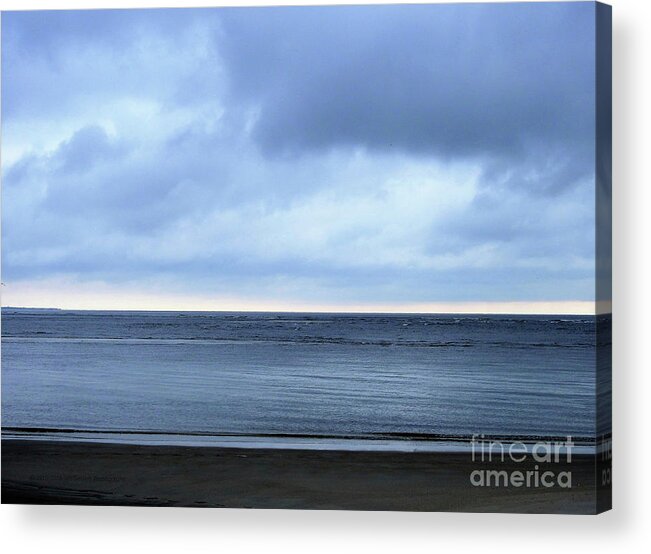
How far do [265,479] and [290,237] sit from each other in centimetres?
158

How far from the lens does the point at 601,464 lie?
684cm

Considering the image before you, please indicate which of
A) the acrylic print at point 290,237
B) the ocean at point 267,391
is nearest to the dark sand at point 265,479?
the acrylic print at point 290,237

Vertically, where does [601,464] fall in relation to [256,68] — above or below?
below

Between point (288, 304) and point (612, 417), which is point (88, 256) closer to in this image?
point (288, 304)

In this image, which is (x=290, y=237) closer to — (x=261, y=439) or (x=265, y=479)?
(x=261, y=439)

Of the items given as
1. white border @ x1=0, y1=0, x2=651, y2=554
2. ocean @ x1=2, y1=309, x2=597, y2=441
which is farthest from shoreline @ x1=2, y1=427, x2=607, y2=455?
white border @ x1=0, y1=0, x2=651, y2=554

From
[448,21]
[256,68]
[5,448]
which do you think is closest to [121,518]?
[5,448]

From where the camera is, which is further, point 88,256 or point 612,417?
point 88,256

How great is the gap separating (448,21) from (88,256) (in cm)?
283

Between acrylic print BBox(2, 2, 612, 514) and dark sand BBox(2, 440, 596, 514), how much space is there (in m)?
0.01

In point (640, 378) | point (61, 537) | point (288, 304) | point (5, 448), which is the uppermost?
point (288, 304)

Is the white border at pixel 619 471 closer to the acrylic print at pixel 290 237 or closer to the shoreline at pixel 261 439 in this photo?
the acrylic print at pixel 290 237

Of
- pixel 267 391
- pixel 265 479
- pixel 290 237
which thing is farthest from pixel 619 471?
pixel 290 237

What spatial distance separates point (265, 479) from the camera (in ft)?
23.3
